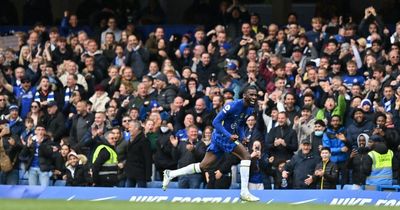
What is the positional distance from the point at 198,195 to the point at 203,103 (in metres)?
2.73

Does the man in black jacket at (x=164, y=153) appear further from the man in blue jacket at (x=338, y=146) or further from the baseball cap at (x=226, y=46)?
the man in blue jacket at (x=338, y=146)

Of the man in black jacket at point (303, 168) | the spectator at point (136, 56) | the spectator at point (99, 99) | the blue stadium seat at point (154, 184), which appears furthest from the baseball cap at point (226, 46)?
the man in black jacket at point (303, 168)

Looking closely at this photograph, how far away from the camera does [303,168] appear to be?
936 inches

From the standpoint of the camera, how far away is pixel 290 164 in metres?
23.9

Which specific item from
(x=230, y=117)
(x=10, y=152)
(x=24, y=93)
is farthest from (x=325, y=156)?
(x=24, y=93)

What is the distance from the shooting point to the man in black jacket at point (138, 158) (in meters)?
24.7

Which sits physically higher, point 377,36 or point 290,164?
point 377,36

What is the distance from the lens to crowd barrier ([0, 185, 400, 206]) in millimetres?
22172

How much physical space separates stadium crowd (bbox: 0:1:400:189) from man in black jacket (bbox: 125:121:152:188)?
18 millimetres

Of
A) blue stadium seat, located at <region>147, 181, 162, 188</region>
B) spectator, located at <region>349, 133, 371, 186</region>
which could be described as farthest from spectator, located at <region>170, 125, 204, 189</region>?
spectator, located at <region>349, 133, 371, 186</region>

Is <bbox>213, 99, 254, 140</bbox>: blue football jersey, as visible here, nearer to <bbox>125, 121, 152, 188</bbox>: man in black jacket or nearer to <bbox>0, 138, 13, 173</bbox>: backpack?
<bbox>125, 121, 152, 188</bbox>: man in black jacket

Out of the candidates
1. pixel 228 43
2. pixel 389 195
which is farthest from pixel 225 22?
pixel 389 195

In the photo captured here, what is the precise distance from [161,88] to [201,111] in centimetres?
132

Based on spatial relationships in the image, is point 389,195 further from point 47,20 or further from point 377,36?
point 47,20
